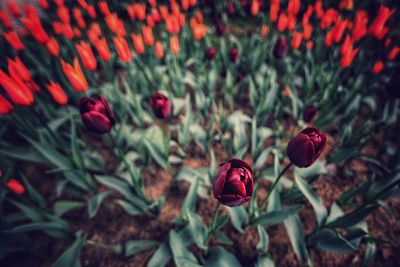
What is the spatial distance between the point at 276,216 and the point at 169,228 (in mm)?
757

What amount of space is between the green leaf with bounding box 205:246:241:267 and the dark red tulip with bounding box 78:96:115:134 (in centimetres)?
92

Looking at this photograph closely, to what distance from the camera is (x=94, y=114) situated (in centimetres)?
103

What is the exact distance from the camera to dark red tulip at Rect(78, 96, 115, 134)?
3.39 feet

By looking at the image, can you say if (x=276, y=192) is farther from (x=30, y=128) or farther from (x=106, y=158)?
(x=30, y=128)

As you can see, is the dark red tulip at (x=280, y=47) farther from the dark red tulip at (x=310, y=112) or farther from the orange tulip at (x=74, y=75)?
the orange tulip at (x=74, y=75)

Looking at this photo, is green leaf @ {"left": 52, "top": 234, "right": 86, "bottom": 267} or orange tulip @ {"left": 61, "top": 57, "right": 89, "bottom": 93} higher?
orange tulip @ {"left": 61, "top": 57, "right": 89, "bottom": 93}

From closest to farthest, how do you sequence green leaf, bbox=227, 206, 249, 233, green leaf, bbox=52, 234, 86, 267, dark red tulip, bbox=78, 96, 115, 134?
dark red tulip, bbox=78, 96, 115, 134
green leaf, bbox=52, 234, 86, 267
green leaf, bbox=227, 206, 249, 233

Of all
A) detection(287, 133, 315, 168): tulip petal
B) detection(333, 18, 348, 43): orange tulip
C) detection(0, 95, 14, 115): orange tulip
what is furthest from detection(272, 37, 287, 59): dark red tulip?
detection(0, 95, 14, 115): orange tulip

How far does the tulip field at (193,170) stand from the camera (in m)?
1.23

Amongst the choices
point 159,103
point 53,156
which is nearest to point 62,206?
point 53,156

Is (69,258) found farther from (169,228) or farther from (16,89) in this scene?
(16,89)

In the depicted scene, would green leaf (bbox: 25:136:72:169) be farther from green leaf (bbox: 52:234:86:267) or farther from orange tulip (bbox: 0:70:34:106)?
green leaf (bbox: 52:234:86:267)

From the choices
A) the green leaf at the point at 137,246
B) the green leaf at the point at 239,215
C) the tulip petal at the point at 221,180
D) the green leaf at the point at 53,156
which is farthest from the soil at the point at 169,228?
the tulip petal at the point at 221,180

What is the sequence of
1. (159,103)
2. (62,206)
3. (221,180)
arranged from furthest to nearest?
(62,206), (159,103), (221,180)
